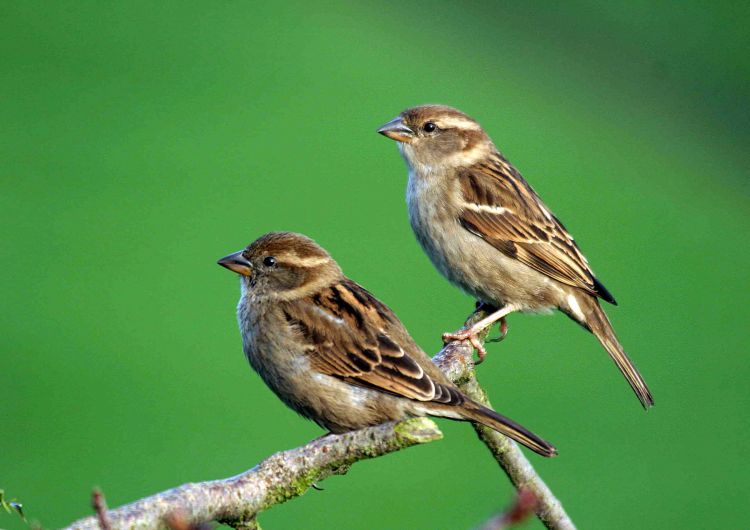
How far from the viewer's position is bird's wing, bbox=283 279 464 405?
346cm

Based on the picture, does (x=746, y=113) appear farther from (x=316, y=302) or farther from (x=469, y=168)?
(x=316, y=302)

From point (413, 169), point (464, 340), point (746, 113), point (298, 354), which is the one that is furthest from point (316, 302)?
point (746, 113)

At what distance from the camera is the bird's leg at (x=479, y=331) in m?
4.66

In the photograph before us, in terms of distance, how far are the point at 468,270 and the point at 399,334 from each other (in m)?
1.60

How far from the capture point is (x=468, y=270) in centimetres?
525

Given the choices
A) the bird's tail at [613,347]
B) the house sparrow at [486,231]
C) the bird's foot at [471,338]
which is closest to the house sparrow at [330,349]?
the bird's foot at [471,338]

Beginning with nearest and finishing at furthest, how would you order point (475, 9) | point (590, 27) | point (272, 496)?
point (272, 496) → point (590, 27) → point (475, 9)

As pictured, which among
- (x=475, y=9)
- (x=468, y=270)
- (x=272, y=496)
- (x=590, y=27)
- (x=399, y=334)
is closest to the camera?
(x=272, y=496)

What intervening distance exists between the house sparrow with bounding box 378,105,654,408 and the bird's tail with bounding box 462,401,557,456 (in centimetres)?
186

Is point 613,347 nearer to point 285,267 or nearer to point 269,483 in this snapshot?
point 285,267

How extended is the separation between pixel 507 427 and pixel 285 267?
1.17 m

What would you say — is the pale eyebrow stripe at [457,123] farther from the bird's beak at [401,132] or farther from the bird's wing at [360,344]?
the bird's wing at [360,344]

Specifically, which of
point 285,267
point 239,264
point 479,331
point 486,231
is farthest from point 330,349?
point 486,231

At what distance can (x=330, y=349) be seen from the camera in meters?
3.65
